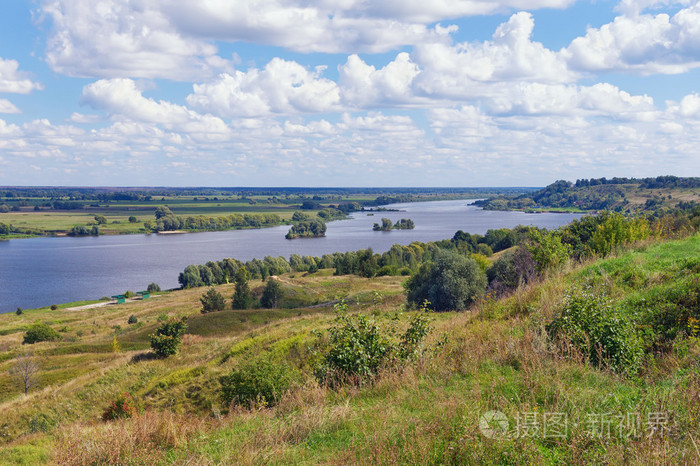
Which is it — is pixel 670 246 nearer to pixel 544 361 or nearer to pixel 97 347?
pixel 544 361

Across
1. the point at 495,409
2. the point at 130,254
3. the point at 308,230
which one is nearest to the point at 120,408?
the point at 495,409

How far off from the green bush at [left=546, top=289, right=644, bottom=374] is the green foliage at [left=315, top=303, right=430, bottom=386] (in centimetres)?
251

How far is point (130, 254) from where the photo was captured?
436 feet

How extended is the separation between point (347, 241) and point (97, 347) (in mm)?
112367

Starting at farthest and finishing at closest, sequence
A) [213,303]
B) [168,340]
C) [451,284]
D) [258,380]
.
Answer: [213,303]
[451,284]
[168,340]
[258,380]

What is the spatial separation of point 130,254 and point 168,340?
118m

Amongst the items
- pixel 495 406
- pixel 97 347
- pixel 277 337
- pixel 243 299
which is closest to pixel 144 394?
pixel 277 337

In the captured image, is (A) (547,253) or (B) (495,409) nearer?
(B) (495,409)

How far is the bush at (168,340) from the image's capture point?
28.4 meters

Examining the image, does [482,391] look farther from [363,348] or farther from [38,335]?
[38,335]

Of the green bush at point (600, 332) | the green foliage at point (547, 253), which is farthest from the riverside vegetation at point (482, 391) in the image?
the green foliage at point (547, 253)

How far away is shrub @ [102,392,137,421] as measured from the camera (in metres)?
17.1

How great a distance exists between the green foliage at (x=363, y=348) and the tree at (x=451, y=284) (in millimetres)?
24202

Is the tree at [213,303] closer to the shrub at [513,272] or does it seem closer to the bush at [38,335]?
the bush at [38,335]
